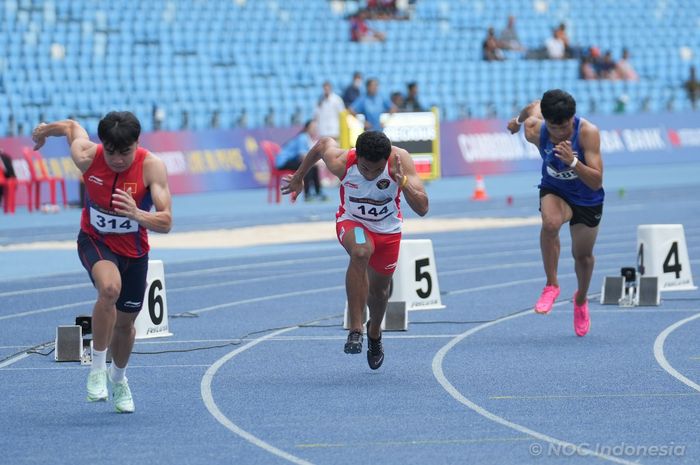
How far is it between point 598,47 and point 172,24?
43.5ft

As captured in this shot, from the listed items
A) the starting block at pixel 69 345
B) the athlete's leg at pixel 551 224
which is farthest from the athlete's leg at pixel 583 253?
the starting block at pixel 69 345

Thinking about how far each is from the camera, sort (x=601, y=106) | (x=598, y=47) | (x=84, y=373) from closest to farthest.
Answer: (x=84, y=373) < (x=601, y=106) < (x=598, y=47)

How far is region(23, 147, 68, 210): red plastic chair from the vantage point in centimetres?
2325

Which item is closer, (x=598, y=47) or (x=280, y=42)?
(x=280, y=42)

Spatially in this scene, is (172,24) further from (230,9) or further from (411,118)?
(411,118)

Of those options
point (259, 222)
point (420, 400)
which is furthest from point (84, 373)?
point (259, 222)

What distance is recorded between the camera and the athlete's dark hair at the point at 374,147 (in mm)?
8492

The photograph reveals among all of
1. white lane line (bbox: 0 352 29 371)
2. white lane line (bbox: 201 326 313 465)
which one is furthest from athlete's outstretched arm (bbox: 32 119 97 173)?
white lane line (bbox: 0 352 29 371)

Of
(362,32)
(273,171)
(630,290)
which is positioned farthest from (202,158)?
(630,290)

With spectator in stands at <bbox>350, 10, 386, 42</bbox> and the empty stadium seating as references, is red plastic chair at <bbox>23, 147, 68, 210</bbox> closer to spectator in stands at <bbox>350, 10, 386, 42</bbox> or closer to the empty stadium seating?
the empty stadium seating

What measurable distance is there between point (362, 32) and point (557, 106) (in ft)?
80.1

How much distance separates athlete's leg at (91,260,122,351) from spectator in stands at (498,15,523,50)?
29.4 metres

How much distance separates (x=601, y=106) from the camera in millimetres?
36281

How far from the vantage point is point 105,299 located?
7555mm
